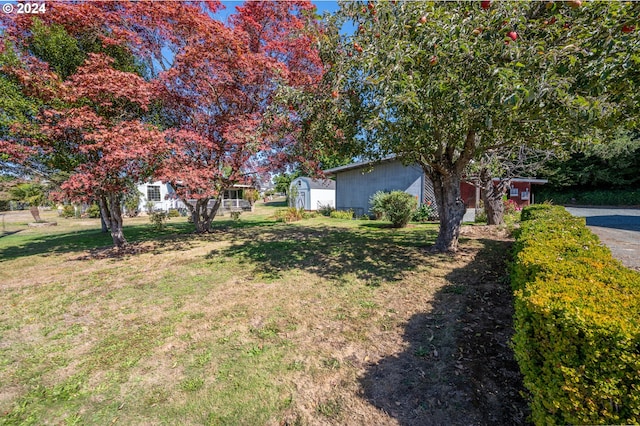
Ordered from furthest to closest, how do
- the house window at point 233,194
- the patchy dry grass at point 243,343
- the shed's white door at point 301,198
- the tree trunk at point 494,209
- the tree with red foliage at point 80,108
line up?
the house window at point 233,194
the shed's white door at point 301,198
the tree trunk at point 494,209
the tree with red foliage at point 80,108
the patchy dry grass at point 243,343

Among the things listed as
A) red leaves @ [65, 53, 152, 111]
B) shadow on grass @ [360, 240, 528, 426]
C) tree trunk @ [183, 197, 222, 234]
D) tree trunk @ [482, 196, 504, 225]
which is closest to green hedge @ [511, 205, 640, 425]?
shadow on grass @ [360, 240, 528, 426]

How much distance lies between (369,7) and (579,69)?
3541mm

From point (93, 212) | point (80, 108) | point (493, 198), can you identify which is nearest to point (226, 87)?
point (80, 108)

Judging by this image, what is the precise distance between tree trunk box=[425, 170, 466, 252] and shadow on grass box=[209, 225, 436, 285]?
0.78 metres

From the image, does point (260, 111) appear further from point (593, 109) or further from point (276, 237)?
point (593, 109)

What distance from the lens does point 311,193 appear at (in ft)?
89.2

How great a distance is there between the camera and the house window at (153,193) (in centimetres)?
2372

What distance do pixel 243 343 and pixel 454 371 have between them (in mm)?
2491

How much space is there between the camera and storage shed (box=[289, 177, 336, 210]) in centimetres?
2719

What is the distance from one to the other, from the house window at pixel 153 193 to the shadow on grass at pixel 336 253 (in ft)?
56.6

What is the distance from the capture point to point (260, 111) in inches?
406

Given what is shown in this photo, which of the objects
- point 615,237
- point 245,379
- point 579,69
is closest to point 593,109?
point 579,69

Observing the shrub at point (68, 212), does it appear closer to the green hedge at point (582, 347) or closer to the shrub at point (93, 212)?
the shrub at point (93, 212)

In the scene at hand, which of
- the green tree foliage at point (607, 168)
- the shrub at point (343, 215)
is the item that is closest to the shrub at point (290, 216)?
the shrub at point (343, 215)
